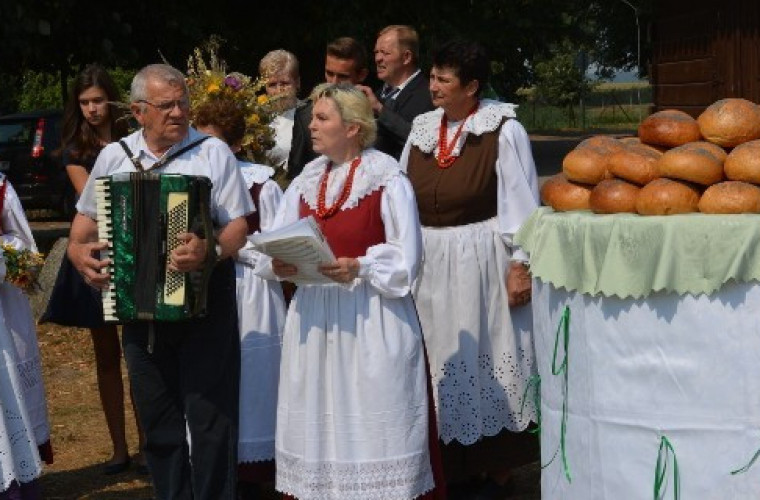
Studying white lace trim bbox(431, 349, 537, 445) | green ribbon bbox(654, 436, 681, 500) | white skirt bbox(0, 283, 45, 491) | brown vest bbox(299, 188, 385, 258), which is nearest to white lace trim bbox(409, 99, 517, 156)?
brown vest bbox(299, 188, 385, 258)

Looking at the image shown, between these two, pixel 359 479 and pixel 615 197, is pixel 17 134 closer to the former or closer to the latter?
pixel 359 479

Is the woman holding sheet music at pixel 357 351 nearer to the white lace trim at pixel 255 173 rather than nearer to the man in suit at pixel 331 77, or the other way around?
the white lace trim at pixel 255 173

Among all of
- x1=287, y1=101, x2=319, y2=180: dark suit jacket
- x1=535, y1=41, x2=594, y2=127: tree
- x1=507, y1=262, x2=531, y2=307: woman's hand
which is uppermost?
x1=535, y1=41, x2=594, y2=127: tree

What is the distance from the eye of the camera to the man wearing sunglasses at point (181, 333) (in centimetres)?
549

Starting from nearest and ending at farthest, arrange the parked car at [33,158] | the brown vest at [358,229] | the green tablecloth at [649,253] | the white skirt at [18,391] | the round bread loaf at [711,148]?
the green tablecloth at [649,253] < the round bread loaf at [711,148] < the brown vest at [358,229] < the white skirt at [18,391] < the parked car at [33,158]

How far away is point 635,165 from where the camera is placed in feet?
15.6

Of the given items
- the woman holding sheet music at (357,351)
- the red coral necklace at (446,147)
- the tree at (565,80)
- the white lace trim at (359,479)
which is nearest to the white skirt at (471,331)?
the red coral necklace at (446,147)

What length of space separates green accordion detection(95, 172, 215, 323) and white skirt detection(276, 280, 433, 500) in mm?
495

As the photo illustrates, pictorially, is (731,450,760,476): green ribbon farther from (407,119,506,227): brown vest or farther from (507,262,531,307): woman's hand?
(407,119,506,227): brown vest

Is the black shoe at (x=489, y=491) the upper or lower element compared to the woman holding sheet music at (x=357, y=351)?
lower

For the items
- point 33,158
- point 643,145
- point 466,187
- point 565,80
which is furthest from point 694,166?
point 565,80

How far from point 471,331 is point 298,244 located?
1.23 m

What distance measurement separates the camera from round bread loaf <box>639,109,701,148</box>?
4852 millimetres

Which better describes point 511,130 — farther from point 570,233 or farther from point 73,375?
point 73,375
